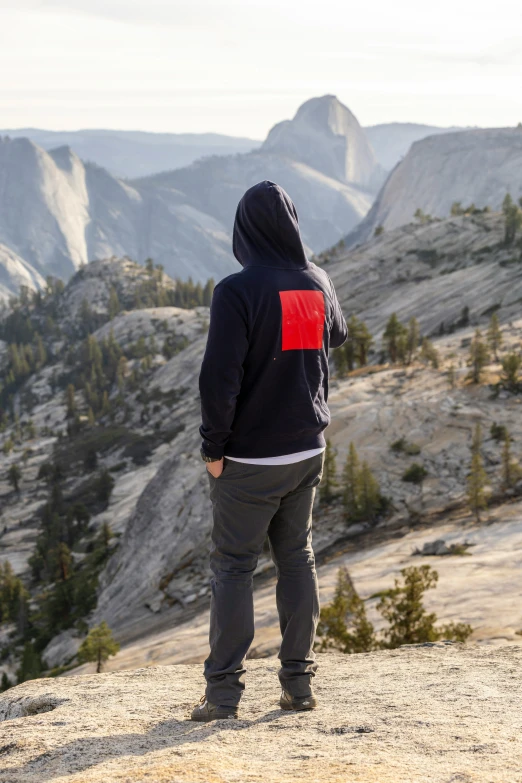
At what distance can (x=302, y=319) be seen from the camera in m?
Answer: 6.14

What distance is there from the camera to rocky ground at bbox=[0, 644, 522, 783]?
465 centimetres

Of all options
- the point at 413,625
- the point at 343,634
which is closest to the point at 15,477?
the point at 343,634

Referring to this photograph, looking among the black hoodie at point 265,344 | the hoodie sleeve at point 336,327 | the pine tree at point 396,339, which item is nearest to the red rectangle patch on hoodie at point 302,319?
the black hoodie at point 265,344

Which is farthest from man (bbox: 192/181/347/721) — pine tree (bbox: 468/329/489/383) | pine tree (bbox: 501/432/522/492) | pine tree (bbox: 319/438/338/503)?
pine tree (bbox: 468/329/489/383)

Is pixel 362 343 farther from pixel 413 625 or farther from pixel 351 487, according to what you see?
pixel 413 625

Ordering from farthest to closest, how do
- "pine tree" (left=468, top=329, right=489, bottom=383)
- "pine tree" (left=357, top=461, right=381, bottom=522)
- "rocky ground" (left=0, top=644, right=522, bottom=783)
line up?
"pine tree" (left=468, top=329, right=489, bottom=383), "pine tree" (left=357, top=461, right=381, bottom=522), "rocky ground" (left=0, top=644, right=522, bottom=783)

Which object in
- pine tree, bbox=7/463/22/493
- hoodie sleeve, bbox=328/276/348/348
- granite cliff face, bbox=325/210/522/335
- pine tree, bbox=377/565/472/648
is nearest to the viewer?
hoodie sleeve, bbox=328/276/348/348

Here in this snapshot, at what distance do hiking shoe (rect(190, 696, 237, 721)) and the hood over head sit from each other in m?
4.08

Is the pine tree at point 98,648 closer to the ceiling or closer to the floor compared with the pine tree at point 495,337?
closer to the floor

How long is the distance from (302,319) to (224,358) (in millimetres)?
867

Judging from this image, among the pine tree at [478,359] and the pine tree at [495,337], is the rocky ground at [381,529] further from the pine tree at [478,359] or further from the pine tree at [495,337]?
the pine tree at [495,337]

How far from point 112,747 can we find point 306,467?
9.43 feet

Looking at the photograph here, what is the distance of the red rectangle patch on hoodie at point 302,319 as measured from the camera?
237 inches

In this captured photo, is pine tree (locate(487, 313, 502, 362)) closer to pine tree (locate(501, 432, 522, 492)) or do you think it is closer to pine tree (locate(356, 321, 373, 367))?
pine tree (locate(356, 321, 373, 367))
